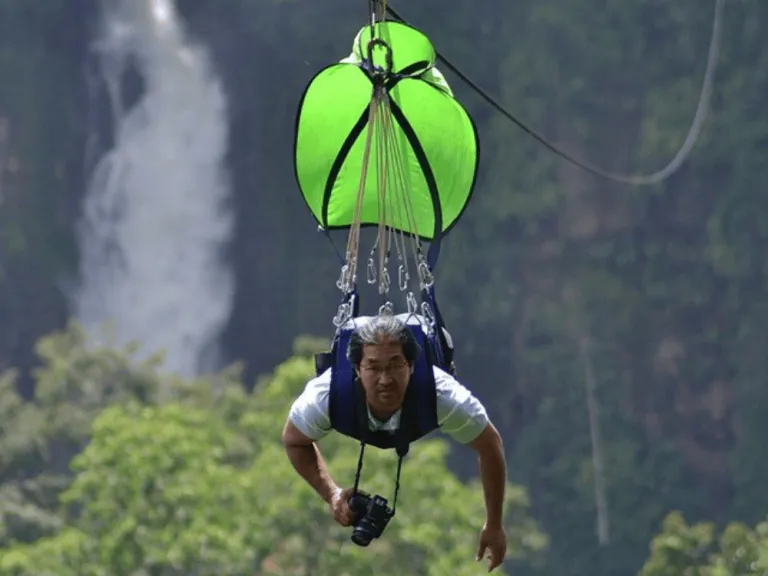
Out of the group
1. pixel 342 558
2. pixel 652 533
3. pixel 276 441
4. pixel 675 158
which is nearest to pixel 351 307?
pixel 342 558

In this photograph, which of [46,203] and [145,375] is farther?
[46,203]

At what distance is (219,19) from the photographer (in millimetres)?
57812

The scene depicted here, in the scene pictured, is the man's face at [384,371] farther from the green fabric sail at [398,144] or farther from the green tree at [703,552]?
the green tree at [703,552]

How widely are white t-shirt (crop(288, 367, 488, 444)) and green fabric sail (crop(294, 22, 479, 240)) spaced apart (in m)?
1.45

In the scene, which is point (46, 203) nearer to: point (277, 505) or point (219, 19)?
point (219, 19)

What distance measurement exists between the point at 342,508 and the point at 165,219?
49.4 m

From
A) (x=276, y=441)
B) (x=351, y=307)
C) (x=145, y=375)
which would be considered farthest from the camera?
(x=145, y=375)

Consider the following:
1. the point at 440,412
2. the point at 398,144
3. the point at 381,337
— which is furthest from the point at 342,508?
the point at 398,144

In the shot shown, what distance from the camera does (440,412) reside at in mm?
7605

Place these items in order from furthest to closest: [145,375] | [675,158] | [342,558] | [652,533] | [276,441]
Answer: [675,158] → [652,533] → [145,375] → [276,441] → [342,558]

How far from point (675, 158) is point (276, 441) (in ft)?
71.6

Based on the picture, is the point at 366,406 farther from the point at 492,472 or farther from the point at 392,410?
the point at 492,472

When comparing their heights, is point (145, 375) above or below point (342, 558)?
above

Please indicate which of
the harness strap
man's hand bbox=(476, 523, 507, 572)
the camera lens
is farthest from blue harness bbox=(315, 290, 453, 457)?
man's hand bbox=(476, 523, 507, 572)
